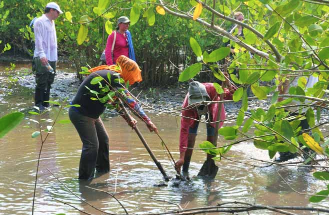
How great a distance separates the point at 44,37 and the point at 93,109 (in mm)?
4757

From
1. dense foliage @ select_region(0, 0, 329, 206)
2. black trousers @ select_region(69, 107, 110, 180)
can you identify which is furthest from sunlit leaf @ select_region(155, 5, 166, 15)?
black trousers @ select_region(69, 107, 110, 180)

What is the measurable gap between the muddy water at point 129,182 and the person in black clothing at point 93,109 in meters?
0.29

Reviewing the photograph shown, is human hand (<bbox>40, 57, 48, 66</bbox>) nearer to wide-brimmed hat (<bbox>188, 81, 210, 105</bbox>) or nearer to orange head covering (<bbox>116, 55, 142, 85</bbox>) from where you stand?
orange head covering (<bbox>116, 55, 142, 85</bbox>)

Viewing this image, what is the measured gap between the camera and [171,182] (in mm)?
6590

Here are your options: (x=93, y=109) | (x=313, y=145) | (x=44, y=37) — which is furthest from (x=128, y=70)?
(x=44, y=37)

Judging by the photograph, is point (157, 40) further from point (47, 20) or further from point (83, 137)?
point (83, 137)

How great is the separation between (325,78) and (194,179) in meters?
3.24

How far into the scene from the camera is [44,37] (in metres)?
10.7

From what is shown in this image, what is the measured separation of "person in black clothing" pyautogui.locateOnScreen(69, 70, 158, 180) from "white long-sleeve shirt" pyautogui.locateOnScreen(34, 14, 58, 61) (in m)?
4.29

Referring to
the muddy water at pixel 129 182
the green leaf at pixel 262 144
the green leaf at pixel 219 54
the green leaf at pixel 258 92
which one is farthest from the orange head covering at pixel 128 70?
the green leaf at pixel 219 54

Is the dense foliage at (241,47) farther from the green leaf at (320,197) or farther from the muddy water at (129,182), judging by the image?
the muddy water at (129,182)

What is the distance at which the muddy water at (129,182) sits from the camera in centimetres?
586

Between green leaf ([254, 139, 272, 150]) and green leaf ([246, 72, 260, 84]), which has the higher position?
green leaf ([246, 72, 260, 84])

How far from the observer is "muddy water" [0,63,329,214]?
5.86 meters
